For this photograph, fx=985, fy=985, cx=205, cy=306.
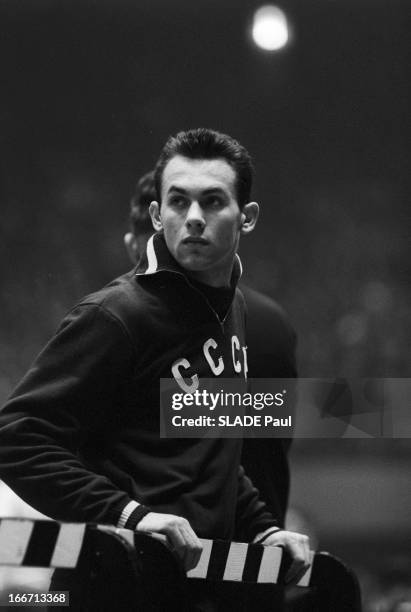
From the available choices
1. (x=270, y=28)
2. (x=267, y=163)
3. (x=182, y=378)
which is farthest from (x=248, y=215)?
(x=267, y=163)

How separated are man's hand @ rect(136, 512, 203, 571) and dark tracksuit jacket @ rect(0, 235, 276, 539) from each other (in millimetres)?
59

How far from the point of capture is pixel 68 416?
5.57ft

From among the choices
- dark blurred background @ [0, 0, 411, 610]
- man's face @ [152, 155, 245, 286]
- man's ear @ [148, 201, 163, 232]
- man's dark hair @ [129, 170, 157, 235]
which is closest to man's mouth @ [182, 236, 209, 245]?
man's face @ [152, 155, 245, 286]

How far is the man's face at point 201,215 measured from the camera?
1885 millimetres

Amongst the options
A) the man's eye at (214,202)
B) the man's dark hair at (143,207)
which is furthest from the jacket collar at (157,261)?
the man's dark hair at (143,207)

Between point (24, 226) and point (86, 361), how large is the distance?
1982 millimetres

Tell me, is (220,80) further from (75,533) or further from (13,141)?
(75,533)

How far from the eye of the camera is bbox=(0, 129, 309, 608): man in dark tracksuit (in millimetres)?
1646

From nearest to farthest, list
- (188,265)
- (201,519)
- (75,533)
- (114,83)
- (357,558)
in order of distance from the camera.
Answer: (75,533) < (201,519) < (188,265) < (114,83) < (357,558)

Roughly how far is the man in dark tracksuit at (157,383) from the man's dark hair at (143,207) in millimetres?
691

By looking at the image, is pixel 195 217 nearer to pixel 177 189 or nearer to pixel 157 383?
pixel 177 189

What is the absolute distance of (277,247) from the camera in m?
4.28

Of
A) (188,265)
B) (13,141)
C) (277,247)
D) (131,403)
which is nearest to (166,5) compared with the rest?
(13,141)

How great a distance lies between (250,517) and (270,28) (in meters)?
2.00
